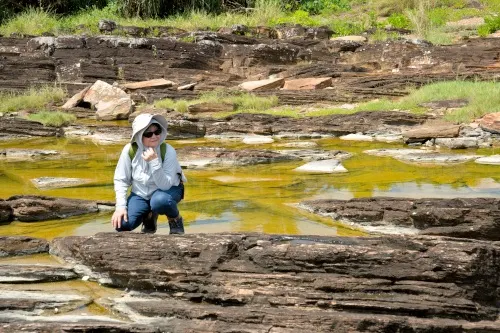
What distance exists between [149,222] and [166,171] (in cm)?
48

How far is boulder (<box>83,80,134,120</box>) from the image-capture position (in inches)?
768

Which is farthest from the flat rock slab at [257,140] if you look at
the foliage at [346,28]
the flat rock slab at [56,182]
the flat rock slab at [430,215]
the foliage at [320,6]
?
the foliage at [320,6]

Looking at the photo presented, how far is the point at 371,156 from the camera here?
13375mm

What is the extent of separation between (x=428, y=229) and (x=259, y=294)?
240 cm

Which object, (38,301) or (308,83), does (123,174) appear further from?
(308,83)

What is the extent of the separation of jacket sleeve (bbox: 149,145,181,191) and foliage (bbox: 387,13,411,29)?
22.8 meters

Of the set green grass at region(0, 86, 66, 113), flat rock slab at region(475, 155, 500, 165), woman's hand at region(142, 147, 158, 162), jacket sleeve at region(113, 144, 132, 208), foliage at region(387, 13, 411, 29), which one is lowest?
green grass at region(0, 86, 66, 113)

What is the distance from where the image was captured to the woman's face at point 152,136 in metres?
6.85

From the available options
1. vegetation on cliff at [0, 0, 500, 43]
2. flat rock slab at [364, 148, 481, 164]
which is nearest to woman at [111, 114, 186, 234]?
flat rock slab at [364, 148, 481, 164]

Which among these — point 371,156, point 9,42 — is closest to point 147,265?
point 371,156

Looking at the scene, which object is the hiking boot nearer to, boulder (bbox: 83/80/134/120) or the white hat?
the white hat

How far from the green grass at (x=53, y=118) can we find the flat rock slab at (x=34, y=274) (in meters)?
12.1

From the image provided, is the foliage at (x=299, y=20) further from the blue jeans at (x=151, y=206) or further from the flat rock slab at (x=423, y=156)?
the blue jeans at (x=151, y=206)

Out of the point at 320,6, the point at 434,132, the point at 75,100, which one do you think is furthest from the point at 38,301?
the point at 320,6
